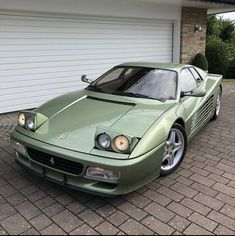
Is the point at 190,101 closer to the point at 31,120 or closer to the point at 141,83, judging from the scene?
the point at 141,83

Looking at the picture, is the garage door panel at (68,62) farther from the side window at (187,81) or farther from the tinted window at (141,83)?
the side window at (187,81)

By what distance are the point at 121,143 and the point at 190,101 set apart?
5.93 feet

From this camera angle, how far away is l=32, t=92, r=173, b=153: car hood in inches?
126

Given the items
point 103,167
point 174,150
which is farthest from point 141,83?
point 103,167

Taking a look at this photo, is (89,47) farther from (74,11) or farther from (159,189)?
(159,189)

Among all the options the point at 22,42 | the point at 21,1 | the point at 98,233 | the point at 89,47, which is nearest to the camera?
the point at 98,233

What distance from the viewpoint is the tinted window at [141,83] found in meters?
4.15

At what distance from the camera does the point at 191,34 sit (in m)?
10.9

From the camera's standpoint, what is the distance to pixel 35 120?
348 cm

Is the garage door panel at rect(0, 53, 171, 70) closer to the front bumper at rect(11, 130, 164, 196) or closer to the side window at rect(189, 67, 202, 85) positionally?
the side window at rect(189, 67, 202, 85)

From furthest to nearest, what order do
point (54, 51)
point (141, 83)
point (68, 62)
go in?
point (68, 62), point (54, 51), point (141, 83)

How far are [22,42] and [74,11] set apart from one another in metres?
1.44

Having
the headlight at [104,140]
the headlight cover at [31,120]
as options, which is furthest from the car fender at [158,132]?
the headlight cover at [31,120]

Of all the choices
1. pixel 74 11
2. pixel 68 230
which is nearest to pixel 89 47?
pixel 74 11
